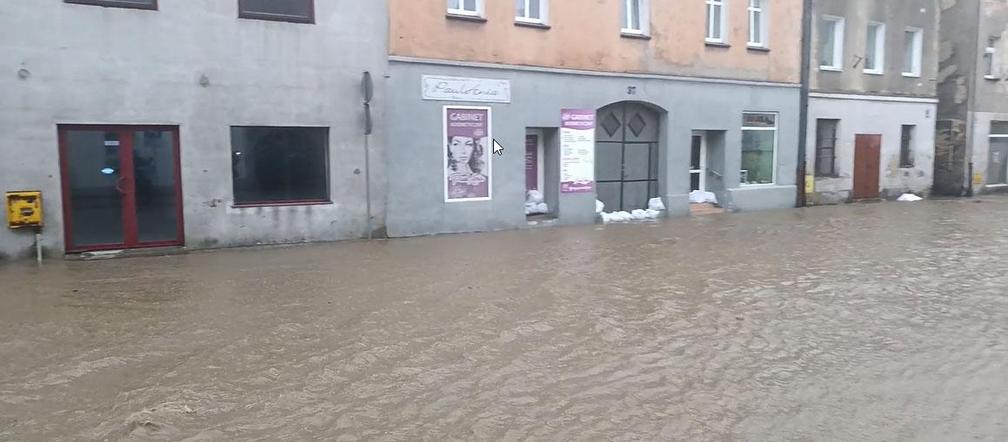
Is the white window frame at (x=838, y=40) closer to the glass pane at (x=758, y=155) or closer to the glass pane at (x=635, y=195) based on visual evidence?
the glass pane at (x=758, y=155)

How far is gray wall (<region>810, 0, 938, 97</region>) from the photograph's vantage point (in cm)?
1995

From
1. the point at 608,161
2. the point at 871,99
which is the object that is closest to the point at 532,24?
the point at 608,161

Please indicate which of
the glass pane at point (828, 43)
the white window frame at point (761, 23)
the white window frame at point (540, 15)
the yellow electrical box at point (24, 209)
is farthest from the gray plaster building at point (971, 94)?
the yellow electrical box at point (24, 209)

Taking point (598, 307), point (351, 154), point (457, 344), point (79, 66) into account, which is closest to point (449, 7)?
point (351, 154)

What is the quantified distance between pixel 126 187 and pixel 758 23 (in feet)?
46.8

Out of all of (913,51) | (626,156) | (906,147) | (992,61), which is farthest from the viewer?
(992,61)

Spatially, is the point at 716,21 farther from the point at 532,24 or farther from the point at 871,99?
the point at 871,99

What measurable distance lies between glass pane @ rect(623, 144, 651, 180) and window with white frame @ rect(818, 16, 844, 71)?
6.71 meters

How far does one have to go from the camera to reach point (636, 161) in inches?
659

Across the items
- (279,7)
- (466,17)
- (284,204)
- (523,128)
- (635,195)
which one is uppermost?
(466,17)

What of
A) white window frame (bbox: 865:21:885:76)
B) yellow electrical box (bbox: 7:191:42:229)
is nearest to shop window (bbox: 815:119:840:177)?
white window frame (bbox: 865:21:885:76)

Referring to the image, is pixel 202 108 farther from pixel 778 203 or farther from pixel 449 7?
pixel 778 203

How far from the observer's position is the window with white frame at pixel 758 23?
18.6 meters

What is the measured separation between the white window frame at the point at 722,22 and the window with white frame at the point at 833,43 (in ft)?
13.3
